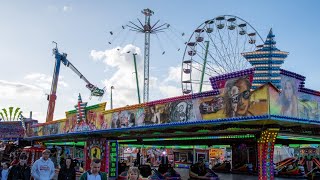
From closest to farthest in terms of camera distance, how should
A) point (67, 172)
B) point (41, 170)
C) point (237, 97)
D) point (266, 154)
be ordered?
point (41, 170), point (67, 172), point (237, 97), point (266, 154)

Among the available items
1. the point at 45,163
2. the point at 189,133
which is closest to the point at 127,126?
the point at 189,133

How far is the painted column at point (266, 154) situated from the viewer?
1414 centimetres

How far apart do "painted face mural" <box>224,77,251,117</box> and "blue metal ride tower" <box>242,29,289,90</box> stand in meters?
0.47

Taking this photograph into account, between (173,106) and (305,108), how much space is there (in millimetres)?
4944

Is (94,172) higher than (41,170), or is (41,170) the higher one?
(94,172)

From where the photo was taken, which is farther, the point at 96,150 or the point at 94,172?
the point at 96,150

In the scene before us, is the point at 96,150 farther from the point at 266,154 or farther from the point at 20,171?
the point at 20,171

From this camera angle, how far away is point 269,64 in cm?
1290

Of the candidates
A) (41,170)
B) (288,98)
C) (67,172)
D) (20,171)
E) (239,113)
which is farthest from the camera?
(288,98)

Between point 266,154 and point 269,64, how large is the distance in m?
3.31

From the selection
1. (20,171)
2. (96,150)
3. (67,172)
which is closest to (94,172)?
(67,172)

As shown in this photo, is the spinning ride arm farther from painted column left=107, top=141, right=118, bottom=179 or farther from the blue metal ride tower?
the blue metal ride tower

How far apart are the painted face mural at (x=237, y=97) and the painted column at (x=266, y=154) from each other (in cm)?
158

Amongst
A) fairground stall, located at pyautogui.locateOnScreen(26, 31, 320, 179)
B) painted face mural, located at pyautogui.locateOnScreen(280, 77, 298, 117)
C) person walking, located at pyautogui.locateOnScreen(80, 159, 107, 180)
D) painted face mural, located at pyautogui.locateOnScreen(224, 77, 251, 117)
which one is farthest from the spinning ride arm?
person walking, located at pyautogui.locateOnScreen(80, 159, 107, 180)
